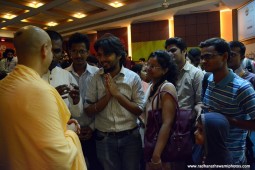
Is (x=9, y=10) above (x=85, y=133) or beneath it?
above

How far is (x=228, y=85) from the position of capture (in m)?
1.45

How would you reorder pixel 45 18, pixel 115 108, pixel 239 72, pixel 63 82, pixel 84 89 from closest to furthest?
pixel 63 82, pixel 115 108, pixel 84 89, pixel 239 72, pixel 45 18

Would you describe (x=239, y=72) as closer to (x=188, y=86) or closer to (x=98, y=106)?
(x=188, y=86)

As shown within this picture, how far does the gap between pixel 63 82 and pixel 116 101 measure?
1.38 feet

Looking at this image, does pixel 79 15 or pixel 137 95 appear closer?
pixel 137 95

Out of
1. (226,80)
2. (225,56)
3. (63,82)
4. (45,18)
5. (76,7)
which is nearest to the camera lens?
(226,80)

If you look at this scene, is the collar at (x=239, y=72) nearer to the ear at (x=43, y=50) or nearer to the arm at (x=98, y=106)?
the arm at (x=98, y=106)

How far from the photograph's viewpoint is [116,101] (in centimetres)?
196

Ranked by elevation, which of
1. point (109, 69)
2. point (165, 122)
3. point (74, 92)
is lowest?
point (165, 122)


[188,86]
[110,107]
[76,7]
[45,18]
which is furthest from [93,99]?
[45,18]

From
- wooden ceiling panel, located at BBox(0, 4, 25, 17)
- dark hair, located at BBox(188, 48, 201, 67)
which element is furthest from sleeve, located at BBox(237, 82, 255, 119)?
wooden ceiling panel, located at BBox(0, 4, 25, 17)

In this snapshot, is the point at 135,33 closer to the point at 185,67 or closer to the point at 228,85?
the point at 185,67

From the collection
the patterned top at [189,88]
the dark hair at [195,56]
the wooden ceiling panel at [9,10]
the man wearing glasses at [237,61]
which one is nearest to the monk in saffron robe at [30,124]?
the patterned top at [189,88]

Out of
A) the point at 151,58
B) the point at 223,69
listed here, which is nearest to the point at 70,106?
the point at 151,58
